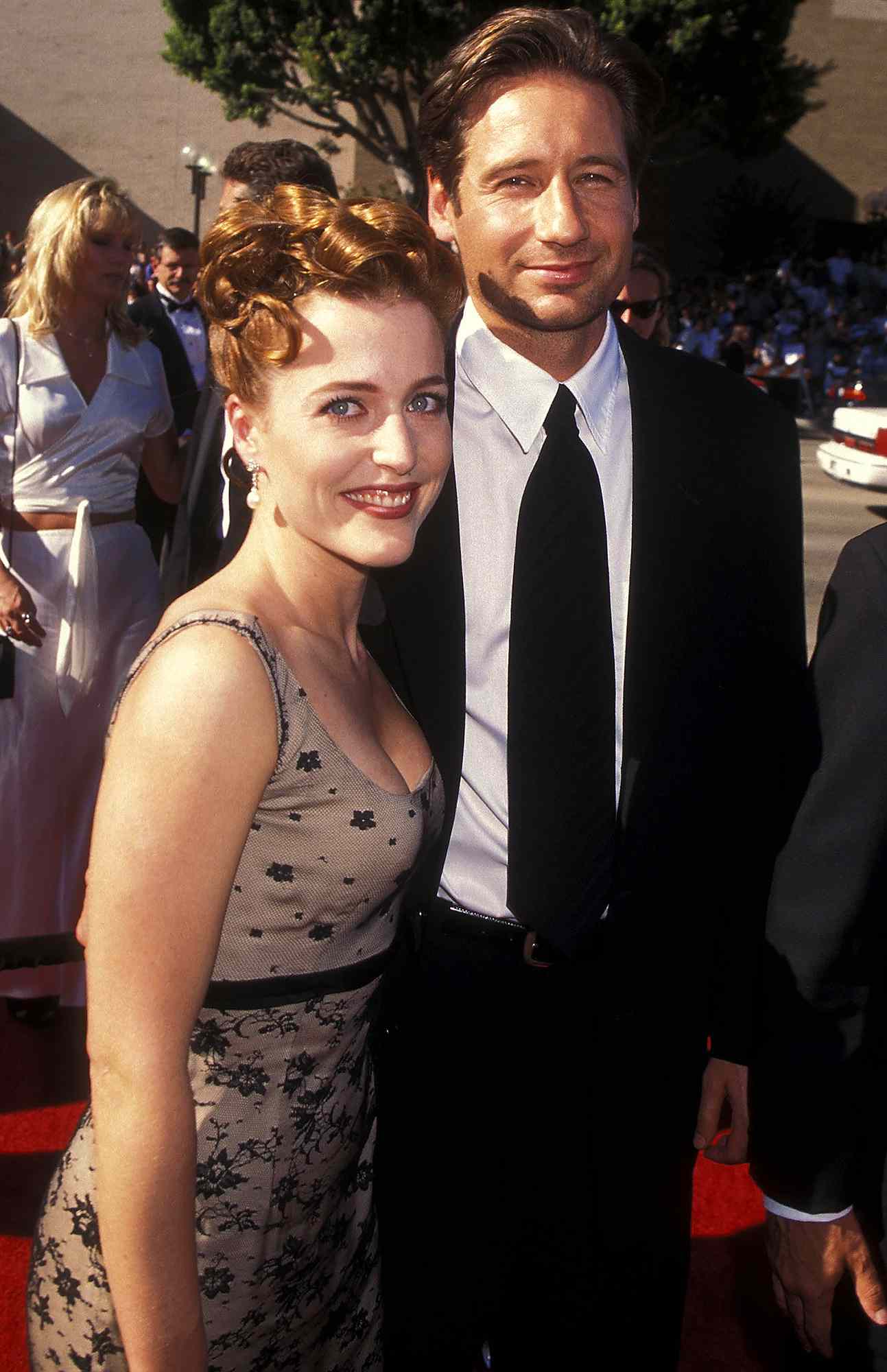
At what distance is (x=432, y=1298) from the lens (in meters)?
1.94

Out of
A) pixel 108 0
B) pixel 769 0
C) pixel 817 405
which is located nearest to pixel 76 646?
pixel 817 405

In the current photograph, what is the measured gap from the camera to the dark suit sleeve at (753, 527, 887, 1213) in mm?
1397

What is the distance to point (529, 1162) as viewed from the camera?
1890 mm

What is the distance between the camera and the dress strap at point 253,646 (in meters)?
1.34

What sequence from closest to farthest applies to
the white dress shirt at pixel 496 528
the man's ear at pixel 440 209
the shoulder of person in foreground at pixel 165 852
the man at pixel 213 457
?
the shoulder of person in foreground at pixel 165 852, the white dress shirt at pixel 496 528, the man's ear at pixel 440 209, the man at pixel 213 457

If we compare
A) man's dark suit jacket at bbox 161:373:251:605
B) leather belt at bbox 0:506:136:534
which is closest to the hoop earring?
man's dark suit jacket at bbox 161:373:251:605

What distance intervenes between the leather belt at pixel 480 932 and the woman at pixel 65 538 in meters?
2.09

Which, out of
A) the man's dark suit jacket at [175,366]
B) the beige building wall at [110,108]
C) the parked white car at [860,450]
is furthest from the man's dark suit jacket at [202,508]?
the beige building wall at [110,108]

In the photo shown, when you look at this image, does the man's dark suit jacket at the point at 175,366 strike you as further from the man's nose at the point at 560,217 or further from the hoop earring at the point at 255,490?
the hoop earring at the point at 255,490

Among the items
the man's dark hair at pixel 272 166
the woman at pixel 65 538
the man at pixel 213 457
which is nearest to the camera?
the man at pixel 213 457

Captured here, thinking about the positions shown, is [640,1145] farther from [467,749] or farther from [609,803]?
[467,749]

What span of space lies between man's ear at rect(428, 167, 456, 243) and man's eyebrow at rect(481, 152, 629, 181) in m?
0.13

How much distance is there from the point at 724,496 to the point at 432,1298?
133 cm

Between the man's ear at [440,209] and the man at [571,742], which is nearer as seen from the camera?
the man at [571,742]
